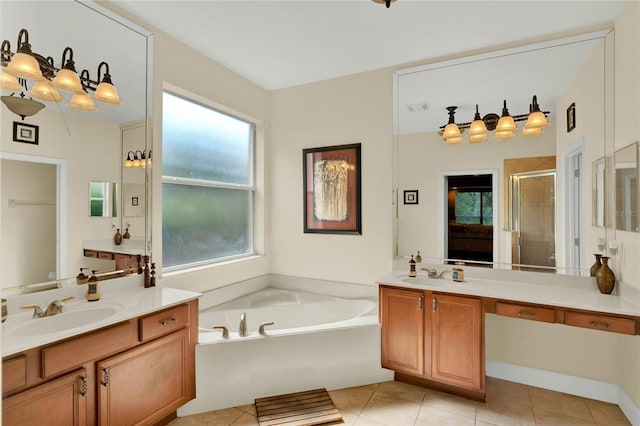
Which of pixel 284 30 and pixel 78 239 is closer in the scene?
pixel 78 239

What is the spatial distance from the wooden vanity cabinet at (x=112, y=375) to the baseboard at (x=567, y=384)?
2.37 meters

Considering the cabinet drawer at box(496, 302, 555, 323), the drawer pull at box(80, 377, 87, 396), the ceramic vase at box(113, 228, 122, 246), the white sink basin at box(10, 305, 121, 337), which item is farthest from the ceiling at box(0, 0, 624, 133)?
the drawer pull at box(80, 377, 87, 396)

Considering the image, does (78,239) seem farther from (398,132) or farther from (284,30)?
(398,132)

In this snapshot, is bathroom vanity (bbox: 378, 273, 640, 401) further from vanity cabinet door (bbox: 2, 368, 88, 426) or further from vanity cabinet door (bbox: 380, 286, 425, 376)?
vanity cabinet door (bbox: 2, 368, 88, 426)

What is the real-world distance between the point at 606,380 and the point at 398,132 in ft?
7.97

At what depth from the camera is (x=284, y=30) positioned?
249 centimetres

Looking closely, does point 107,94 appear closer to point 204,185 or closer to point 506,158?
point 204,185

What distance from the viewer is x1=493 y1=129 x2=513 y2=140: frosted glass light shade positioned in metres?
2.64

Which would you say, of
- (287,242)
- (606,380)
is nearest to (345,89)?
(287,242)

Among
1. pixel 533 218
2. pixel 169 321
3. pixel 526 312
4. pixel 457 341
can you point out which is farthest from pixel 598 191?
pixel 169 321

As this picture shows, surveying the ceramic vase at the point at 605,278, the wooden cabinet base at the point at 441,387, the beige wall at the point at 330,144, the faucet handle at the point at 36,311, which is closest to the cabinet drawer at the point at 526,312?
the ceramic vase at the point at 605,278

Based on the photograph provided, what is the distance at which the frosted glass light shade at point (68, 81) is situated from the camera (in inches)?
78.5

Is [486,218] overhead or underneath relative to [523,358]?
overhead

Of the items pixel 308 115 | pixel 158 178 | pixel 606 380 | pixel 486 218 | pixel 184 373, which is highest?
pixel 308 115
